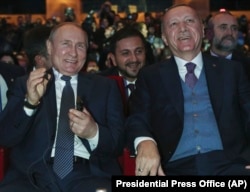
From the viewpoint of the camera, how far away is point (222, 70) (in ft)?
9.18

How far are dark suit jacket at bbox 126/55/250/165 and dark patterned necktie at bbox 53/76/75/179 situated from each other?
0.33 meters

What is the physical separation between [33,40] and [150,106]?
4.19ft

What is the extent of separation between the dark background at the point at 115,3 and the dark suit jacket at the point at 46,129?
14.3m

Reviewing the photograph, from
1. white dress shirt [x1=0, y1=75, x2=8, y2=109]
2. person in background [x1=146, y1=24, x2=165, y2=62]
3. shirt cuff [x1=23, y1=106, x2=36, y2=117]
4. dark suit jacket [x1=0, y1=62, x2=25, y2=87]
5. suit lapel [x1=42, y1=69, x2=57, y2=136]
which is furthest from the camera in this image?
person in background [x1=146, y1=24, x2=165, y2=62]

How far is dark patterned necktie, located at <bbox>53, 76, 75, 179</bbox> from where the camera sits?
2646 mm

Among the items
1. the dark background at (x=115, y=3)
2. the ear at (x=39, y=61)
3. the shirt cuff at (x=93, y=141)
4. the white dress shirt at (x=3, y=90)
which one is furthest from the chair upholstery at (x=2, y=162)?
the dark background at (x=115, y=3)

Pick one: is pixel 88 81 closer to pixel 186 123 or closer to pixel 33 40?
pixel 186 123

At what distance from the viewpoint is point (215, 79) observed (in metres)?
2.76

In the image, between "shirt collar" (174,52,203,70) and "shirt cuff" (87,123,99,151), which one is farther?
"shirt collar" (174,52,203,70)

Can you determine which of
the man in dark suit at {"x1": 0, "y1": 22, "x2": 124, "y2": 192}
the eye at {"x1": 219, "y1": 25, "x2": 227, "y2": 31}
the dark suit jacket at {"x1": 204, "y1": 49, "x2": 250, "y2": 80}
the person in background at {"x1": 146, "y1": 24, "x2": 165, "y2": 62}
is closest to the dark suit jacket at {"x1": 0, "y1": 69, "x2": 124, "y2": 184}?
the man in dark suit at {"x1": 0, "y1": 22, "x2": 124, "y2": 192}

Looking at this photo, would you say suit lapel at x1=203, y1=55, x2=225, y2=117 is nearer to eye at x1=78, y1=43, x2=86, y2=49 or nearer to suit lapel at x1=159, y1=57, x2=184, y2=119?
suit lapel at x1=159, y1=57, x2=184, y2=119

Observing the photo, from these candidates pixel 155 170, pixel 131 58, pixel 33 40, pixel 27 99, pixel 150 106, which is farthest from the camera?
pixel 131 58

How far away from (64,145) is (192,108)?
72 centimetres

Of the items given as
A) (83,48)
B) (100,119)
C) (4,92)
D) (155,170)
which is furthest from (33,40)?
(155,170)
